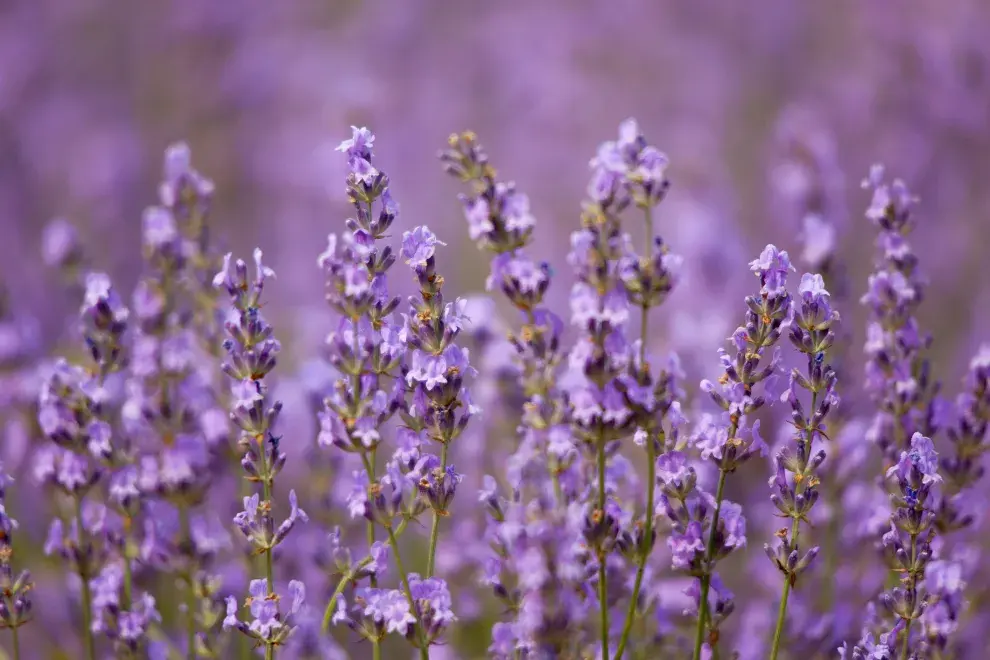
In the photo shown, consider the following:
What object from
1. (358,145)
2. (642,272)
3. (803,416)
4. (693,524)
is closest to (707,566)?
(693,524)

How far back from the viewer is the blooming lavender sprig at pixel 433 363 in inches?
35.7

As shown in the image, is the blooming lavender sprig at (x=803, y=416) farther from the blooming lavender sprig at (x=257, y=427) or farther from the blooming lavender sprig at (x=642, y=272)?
the blooming lavender sprig at (x=257, y=427)

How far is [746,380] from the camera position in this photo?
910 millimetres

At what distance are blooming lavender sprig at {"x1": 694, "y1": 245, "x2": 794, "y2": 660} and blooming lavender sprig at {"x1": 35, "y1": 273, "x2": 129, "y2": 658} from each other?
2.12 feet

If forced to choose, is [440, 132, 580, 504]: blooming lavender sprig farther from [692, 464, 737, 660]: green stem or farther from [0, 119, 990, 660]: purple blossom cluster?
A: [692, 464, 737, 660]: green stem

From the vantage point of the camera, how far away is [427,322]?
91cm

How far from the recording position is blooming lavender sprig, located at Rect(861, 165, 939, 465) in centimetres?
108

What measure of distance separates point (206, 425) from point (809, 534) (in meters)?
0.83

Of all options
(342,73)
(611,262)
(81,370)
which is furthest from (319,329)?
(342,73)

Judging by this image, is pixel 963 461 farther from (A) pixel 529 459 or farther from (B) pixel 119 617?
(B) pixel 119 617

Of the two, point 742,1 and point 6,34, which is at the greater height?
point 742,1

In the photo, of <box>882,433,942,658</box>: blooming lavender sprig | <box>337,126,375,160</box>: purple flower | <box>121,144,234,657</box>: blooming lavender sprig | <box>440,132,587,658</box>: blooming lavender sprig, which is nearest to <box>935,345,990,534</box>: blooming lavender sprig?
<box>882,433,942,658</box>: blooming lavender sprig

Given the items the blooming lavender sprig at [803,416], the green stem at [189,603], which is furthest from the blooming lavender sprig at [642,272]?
the green stem at [189,603]

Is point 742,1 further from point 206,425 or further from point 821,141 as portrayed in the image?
point 206,425
